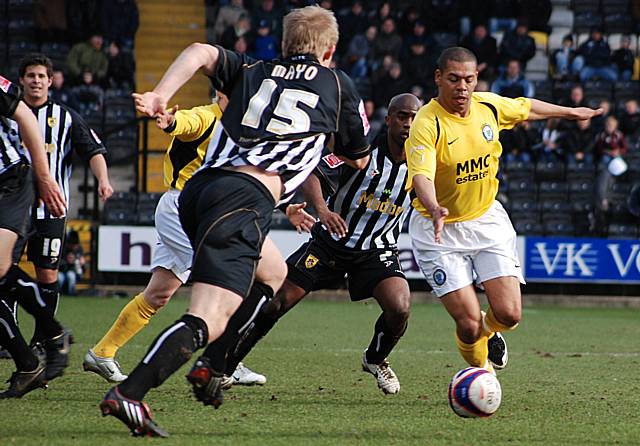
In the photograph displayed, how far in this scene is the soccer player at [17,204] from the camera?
626cm

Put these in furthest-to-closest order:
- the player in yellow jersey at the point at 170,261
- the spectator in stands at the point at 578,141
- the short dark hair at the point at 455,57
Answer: the spectator in stands at the point at 578,141 → the player in yellow jersey at the point at 170,261 → the short dark hair at the point at 455,57

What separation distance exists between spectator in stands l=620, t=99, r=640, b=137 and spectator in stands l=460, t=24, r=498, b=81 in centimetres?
249

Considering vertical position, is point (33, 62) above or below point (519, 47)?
above

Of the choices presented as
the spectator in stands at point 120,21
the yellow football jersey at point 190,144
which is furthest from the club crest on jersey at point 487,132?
the spectator in stands at point 120,21

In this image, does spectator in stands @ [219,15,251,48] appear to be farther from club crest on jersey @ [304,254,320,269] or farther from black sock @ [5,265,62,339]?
black sock @ [5,265,62,339]

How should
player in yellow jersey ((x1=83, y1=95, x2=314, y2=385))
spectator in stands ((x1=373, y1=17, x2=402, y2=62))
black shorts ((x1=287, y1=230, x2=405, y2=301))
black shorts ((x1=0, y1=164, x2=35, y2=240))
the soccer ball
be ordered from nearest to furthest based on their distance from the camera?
1. the soccer ball
2. black shorts ((x1=0, y1=164, x2=35, y2=240))
3. player in yellow jersey ((x1=83, y1=95, x2=314, y2=385))
4. black shorts ((x1=287, y1=230, x2=405, y2=301))
5. spectator in stands ((x1=373, y1=17, x2=402, y2=62))

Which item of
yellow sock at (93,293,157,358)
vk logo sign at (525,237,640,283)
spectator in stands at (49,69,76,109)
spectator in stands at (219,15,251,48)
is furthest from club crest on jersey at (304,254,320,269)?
spectator in stands at (219,15,251,48)

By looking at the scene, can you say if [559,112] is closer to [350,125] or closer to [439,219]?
[439,219]

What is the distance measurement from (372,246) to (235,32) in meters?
13.7

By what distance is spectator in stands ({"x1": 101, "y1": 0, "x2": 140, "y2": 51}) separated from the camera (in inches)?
841

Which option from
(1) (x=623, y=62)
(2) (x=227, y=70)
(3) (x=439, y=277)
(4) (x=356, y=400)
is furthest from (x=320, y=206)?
(1) (x=623, y=62)

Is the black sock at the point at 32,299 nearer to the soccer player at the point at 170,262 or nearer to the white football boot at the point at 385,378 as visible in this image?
the soccer player at the point at 170,262

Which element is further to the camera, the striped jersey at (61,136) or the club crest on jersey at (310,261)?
the striped jersey at (61,136)

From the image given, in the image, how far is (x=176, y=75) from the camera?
507 centimetres
